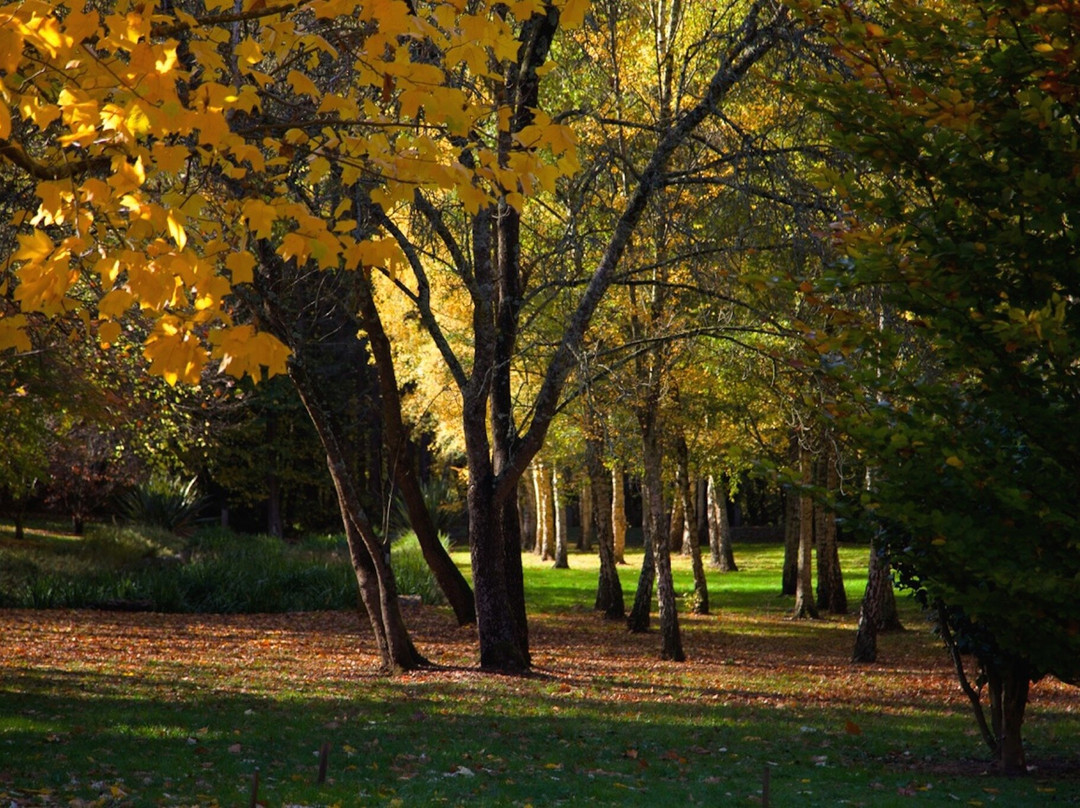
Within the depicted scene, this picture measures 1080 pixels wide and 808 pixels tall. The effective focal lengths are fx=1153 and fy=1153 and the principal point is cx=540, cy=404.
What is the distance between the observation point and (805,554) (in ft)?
69.6

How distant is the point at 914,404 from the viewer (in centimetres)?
574

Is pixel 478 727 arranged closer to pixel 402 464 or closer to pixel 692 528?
pixel 402 464

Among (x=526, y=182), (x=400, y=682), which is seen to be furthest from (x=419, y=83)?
(x=400, y=682)

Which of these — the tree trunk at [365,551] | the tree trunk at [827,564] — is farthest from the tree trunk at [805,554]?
the tree trunk at [365,551]

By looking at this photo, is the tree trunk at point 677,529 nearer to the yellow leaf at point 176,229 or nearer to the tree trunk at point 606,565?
the tree trunk at point 606,565

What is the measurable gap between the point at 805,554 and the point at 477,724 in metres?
12.6

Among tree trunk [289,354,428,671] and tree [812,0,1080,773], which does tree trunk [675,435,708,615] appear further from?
tree [812,0,1080,773]

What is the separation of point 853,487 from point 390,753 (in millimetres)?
4161

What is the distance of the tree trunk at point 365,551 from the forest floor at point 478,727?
388mm

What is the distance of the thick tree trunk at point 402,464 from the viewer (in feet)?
43.4

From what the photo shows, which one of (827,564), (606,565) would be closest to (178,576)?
(606,565)

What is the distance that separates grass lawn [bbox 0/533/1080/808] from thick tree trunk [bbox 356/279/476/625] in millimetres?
703

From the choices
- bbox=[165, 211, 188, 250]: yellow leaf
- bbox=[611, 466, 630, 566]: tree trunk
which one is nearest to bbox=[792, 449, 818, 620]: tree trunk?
bbox=[611, 466, 630, 566]: tree trunk

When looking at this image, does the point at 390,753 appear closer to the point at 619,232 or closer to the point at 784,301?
the point at 619,232
